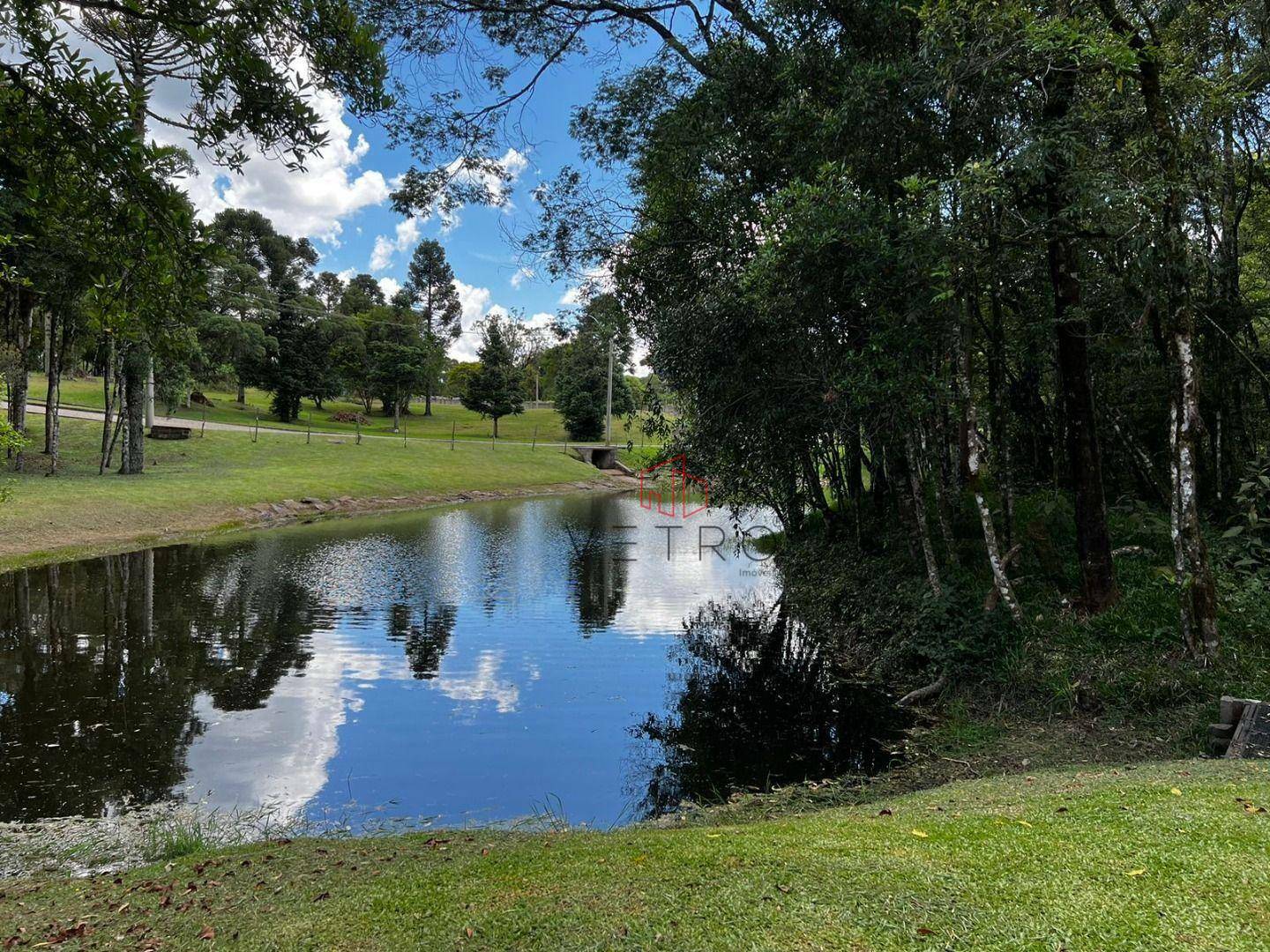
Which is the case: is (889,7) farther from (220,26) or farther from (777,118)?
(220,26)

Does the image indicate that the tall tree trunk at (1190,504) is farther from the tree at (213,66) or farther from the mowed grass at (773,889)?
the tree at (213,66)

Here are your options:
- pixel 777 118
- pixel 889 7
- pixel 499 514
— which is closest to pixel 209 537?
pixel 499 514

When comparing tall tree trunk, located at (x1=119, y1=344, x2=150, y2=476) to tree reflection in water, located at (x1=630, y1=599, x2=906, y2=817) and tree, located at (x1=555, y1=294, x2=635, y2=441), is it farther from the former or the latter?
tree, located at (x1=555, y1=294, x2=635, y2=441)

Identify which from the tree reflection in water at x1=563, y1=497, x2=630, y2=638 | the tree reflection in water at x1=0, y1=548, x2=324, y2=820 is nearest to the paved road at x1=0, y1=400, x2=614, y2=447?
the tree reflection in water at x1=0, y1=548, x2=324, y2=820

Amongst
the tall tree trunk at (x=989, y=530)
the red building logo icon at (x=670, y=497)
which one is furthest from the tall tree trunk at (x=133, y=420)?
the tall tree trunk at (x=989, y=530)

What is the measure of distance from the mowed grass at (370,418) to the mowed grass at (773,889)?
128 feet

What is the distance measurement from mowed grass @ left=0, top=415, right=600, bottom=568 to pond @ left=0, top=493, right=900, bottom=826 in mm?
2136

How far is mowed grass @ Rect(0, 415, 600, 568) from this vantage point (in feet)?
63.5

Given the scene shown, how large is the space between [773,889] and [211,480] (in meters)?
29.3

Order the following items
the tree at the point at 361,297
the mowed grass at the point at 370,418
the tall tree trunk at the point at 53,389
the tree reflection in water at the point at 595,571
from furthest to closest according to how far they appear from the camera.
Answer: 1. the tree at the point at 361,297
2. the mowed grass at the point at 370,418
3. the tall tree trunk at the point at 53,389
4. the tree reflection in water at the point at 595,571

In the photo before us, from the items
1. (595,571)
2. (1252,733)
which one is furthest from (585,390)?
(1252,733)

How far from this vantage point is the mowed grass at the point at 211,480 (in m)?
19.4

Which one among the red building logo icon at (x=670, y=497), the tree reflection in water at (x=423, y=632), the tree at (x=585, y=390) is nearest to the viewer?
the tree reflection in water at (x=423, y=632)

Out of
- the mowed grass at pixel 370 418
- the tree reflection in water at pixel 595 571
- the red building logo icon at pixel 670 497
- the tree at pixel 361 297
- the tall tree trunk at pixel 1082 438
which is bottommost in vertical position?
the tree reflection in water at pixel 595 571
